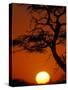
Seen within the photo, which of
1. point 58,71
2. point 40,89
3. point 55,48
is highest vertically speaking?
point 55,48

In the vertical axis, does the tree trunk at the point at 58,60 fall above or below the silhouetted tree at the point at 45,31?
below

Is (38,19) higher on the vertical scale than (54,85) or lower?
higher

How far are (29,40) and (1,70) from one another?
342 millimetres

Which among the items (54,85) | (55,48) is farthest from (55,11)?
(54,85)

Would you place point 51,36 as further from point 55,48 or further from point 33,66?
point 33,66

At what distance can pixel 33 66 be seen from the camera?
2254 mm

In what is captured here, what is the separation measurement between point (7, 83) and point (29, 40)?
0.40 meters

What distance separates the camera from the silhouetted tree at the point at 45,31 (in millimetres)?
2244

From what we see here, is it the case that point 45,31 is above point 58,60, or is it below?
above

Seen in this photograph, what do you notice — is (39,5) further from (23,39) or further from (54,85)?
(54,85)

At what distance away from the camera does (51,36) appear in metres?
2.31

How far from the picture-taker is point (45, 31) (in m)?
2.30

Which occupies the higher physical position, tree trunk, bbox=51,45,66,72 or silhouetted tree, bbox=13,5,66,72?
silhouetted tree, bbox=13,5,66,72

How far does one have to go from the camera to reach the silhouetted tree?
224cm
